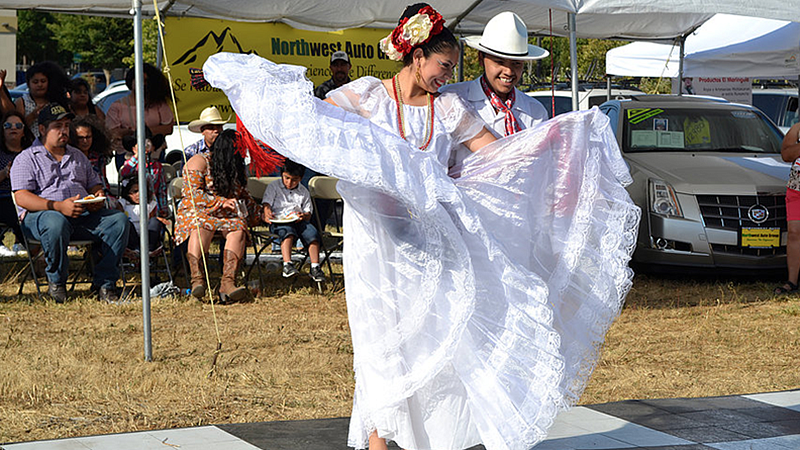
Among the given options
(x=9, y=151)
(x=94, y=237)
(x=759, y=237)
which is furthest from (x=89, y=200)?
(x=759, y=237)

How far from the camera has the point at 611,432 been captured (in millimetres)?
5301

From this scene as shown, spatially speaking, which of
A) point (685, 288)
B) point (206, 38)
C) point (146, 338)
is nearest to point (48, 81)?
point (206, 38)

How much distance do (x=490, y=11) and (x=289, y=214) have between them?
13.4 feet

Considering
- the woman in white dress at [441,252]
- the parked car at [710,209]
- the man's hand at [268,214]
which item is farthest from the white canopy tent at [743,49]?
the woman in white dress at [441,252]

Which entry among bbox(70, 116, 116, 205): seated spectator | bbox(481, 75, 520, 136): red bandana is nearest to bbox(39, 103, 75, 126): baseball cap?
bbox(70, 116, 116, 205): seated spectator

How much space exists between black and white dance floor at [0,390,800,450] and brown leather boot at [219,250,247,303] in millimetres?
3918

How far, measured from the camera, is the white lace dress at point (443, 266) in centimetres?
393

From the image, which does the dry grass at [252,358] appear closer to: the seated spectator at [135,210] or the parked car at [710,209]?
the parked car at [710,209]

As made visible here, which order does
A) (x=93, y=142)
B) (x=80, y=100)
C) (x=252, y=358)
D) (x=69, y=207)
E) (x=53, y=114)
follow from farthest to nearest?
(x=80, y=100), (x=93, y=142), (x=53, y=114), (x=69, y=207), (x=252, y=358)

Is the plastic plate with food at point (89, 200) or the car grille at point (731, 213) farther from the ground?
the plastic plate with food at point (89, 200)

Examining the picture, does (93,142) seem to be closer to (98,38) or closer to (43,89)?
(43,89)

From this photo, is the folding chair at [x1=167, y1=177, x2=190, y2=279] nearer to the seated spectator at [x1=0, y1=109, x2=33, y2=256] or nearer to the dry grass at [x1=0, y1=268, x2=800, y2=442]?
the dry grass at [x1=0, y1=268, x2=800, y2=442]

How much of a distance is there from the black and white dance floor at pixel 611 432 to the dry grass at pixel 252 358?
0.97ft

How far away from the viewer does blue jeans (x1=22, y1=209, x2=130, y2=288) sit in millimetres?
8859
